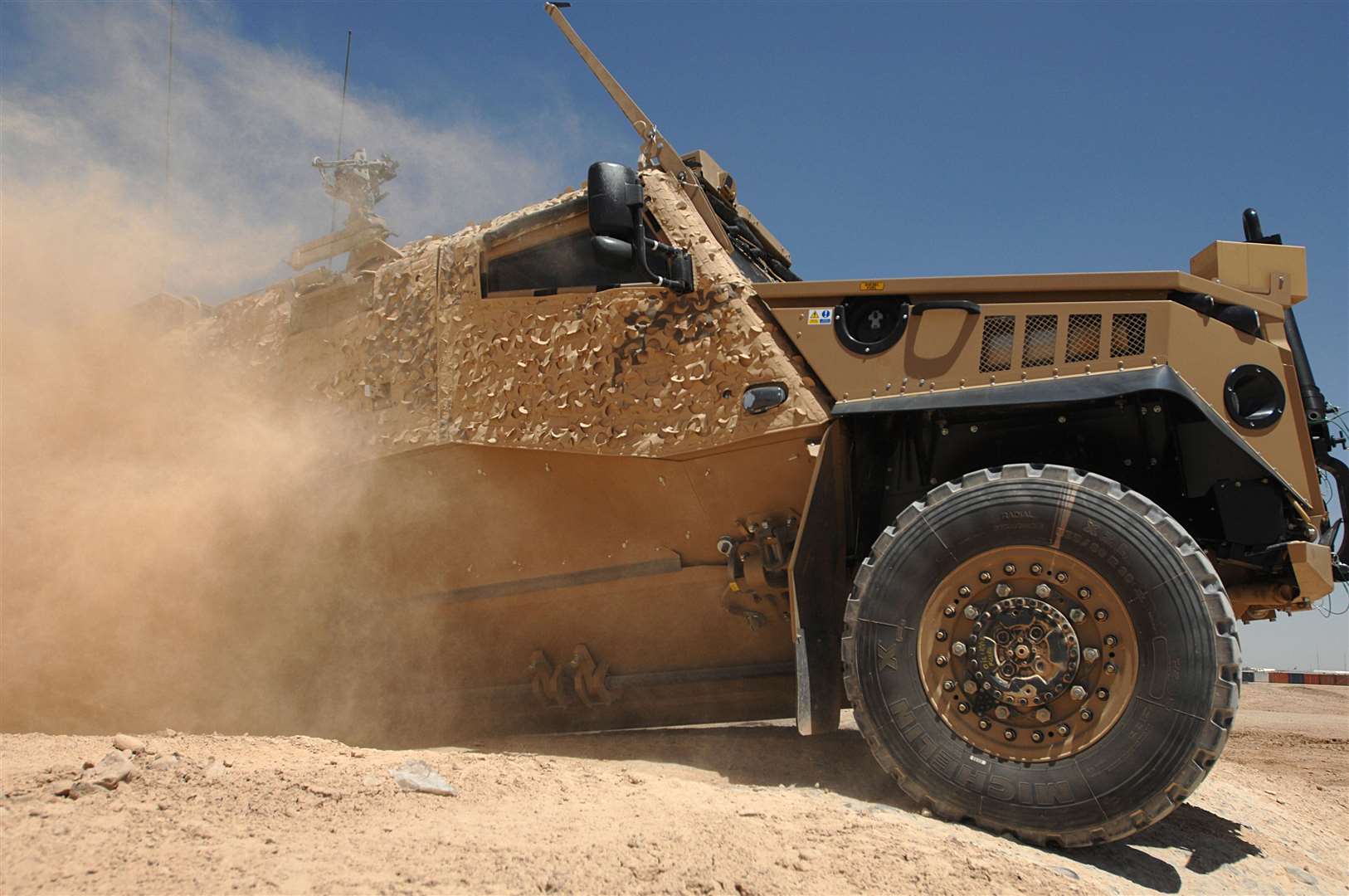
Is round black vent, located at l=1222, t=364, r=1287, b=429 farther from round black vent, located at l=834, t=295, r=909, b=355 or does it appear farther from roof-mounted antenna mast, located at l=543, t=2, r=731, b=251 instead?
roof-mounted antenna mast, located at l=543, t=2, r=731, b=251

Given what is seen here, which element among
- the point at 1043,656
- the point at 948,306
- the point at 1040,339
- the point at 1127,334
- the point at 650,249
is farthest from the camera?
the point at 650,249

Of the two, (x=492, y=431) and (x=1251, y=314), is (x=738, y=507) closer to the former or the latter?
(x=492, y=431)

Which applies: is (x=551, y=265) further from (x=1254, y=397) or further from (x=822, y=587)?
(x=1254, y=397)

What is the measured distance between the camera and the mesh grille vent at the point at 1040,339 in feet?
12.8

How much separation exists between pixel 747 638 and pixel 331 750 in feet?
6.51

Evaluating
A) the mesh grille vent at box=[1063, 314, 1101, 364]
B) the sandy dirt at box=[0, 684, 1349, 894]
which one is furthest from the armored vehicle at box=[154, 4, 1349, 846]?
the sandy dirt at box=[0, 684, 1349, 894]

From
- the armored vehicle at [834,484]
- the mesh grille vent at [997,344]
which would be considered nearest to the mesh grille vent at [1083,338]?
the armored vehicle at [834,484]

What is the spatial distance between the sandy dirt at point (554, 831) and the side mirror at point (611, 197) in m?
2.29

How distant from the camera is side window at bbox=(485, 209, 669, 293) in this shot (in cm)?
484

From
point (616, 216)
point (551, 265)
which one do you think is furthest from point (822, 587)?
point (551, 265)

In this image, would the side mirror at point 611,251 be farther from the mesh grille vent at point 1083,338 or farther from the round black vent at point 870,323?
the mesh grille vent at point 1083,338

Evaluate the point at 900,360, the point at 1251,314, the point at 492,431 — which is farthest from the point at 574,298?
the point at 1251,314

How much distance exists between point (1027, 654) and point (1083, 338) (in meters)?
1.24

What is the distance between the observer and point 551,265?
5.02 m
